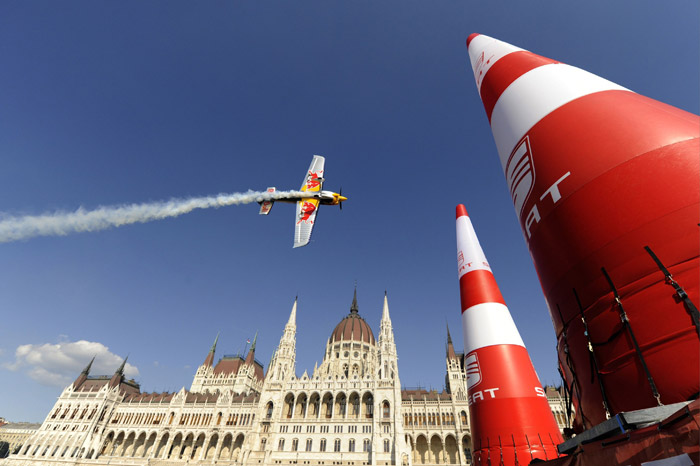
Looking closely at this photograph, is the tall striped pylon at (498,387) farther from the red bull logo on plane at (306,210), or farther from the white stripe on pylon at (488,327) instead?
the red bull logo on plane at (306,210)

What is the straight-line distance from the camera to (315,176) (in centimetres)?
2655

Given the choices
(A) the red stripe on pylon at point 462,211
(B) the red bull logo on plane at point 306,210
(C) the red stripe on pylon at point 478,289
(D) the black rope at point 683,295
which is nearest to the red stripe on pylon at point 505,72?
(D) the black rope at point 683,295

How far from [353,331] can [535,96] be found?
95414 millimetres

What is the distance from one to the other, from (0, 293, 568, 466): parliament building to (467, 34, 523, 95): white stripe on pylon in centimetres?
6290

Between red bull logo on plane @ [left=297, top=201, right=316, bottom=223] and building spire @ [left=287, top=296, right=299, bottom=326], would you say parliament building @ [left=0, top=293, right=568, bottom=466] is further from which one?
red bull logo on plane @ [left=297, top=201, right=316, bottom=223]

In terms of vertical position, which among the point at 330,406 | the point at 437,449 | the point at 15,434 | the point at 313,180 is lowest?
the point at 437,449


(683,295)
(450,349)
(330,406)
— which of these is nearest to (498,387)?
(683,295)

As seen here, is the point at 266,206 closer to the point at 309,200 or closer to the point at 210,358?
the point at 309,200

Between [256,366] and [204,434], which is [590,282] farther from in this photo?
[256,366]

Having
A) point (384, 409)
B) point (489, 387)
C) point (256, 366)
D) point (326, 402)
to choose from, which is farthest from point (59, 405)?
point (489, 387)

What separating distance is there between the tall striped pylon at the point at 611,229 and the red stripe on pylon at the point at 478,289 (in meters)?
4.60

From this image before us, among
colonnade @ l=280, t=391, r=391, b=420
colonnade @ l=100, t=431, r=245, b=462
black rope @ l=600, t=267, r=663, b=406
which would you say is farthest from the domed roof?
black rope @ l=600, t=267, r=663, b=406

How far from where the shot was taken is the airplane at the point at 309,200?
23319mm

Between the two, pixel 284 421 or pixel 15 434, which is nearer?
pixel 284 421
